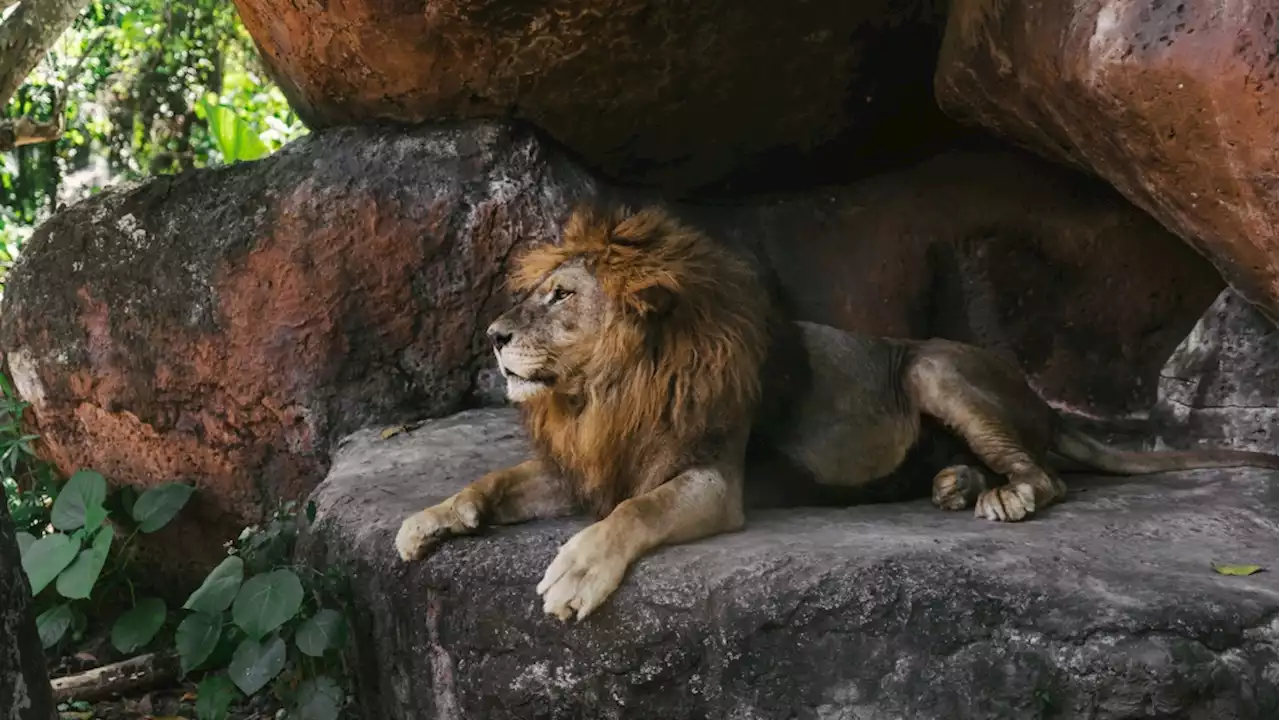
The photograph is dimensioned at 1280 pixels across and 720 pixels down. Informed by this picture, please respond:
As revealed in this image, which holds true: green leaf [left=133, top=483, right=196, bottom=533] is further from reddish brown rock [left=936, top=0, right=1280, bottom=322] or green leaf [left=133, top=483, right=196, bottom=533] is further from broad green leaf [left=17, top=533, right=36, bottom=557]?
reddish brown rock [left=936, top=0, right=1280, bottom=322]

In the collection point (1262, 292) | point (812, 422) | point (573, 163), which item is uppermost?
point (573, 163)

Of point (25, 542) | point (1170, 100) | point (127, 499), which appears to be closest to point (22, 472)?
point (127, 499)

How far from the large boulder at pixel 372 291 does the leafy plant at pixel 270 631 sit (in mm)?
781

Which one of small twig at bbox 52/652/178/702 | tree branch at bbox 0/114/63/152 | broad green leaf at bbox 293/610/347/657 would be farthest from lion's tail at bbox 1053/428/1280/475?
tree branch at bbox 0/114/63/152

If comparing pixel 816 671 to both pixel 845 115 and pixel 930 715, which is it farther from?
pixel 845 115

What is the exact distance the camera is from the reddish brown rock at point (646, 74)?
3.84 meters

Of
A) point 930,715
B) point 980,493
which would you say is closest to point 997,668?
point 930,715

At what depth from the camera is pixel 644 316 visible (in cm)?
283

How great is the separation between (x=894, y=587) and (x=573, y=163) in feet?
7.93

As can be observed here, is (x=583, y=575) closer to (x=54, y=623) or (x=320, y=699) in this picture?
(x=320, y=699)

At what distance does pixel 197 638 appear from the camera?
328 centimetres

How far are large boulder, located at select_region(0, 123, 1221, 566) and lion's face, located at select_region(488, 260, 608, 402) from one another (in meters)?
1.26

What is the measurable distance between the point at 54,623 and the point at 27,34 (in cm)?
280

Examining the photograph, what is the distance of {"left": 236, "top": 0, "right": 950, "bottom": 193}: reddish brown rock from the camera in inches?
151
